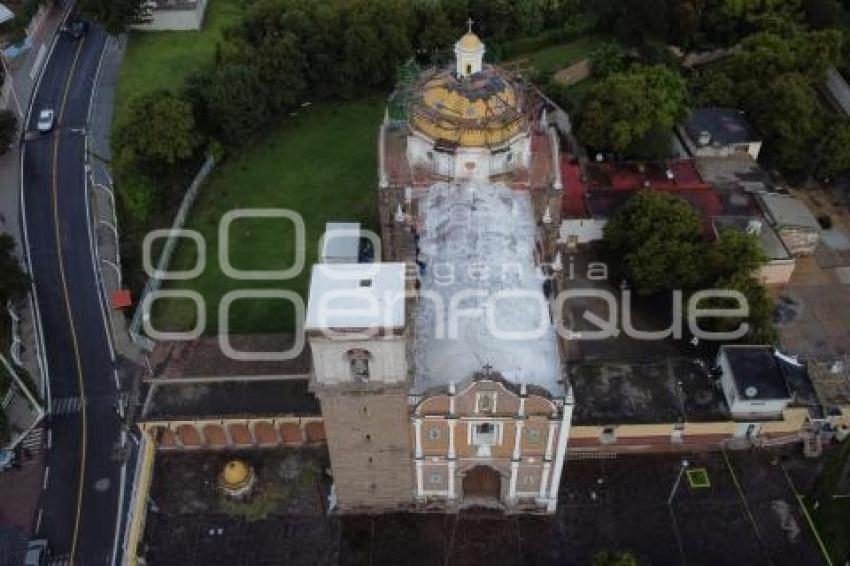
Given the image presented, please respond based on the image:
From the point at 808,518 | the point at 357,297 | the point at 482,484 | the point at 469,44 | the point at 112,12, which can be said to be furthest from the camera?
the point at 112,12

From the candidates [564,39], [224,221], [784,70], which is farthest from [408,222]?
[564,39]

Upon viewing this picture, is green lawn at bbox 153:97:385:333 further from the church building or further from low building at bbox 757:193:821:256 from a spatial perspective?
low building at bbox 757:193:821:256

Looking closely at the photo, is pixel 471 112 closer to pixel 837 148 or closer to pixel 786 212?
pixel 786 212

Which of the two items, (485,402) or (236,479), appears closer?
(485,402)

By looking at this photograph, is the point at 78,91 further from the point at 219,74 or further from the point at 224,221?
the point at 224,221

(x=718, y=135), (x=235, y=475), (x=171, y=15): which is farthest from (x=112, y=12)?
(x=718, y=135)

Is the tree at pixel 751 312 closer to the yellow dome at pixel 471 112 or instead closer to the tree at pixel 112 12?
the yellow dome at pixel 471 112

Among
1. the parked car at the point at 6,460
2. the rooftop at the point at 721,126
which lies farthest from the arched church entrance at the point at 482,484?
the rooftop at the point at 721,126
